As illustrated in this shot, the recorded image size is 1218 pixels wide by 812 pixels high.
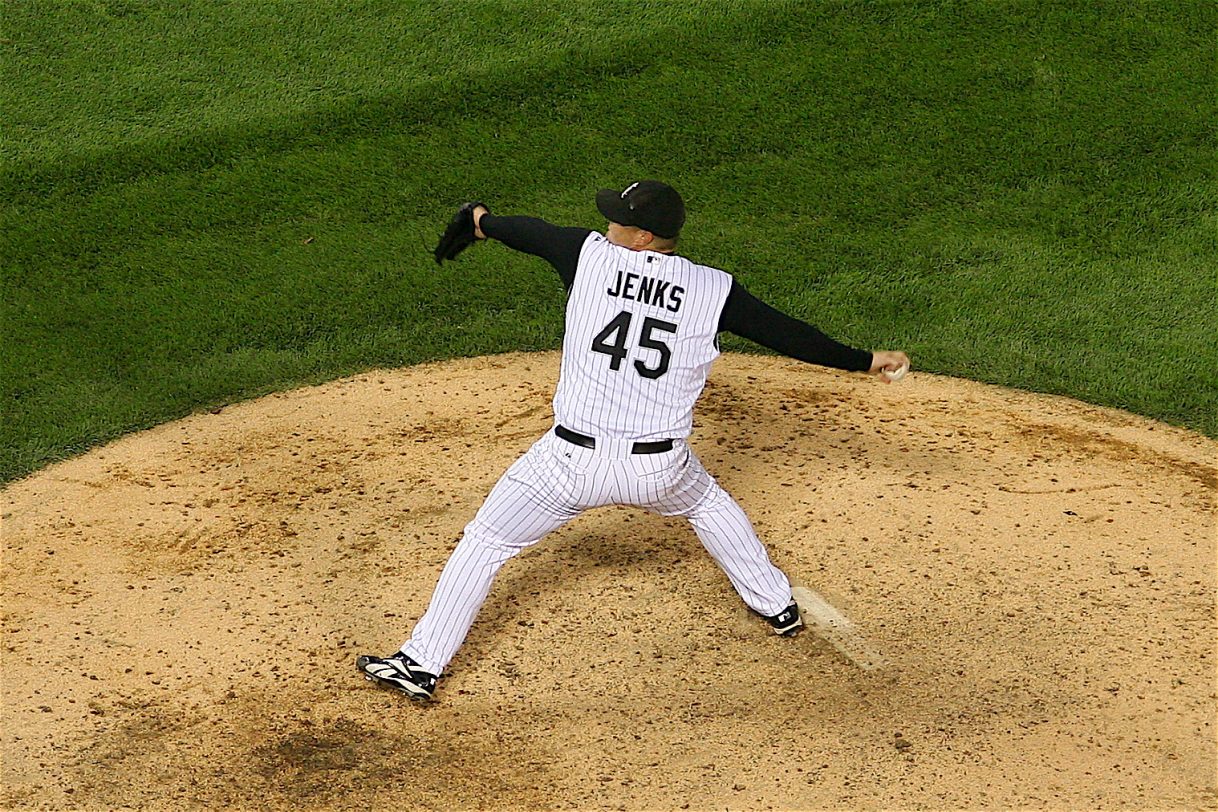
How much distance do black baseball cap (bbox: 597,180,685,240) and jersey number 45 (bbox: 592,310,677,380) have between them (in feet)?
1.02

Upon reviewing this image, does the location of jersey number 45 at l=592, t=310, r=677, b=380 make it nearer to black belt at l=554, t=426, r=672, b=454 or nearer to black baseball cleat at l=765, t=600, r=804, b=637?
black belt at l=554, t=426, r=672, b=454

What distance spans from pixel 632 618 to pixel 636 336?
4.12 ft

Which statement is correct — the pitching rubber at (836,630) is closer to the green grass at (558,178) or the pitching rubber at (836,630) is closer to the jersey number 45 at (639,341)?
the jersey number 45 at (639,341)

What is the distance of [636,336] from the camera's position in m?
5.03

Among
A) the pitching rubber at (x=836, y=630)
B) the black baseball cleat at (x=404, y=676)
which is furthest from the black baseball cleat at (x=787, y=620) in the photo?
the black baseball cleat at (x=404, y=676)

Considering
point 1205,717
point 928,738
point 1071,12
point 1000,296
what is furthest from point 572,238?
point 1071,12

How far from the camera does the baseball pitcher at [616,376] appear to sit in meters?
5.02

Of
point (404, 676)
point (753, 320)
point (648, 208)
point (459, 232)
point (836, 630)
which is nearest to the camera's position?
point (648, 208)

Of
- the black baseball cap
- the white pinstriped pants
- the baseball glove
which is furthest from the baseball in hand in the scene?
the baseball glove

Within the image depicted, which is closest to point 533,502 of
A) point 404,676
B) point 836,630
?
point 404,676

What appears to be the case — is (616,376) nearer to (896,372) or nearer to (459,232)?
(459,232)

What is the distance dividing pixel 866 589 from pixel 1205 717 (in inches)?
52.9

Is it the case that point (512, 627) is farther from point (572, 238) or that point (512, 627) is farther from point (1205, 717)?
point (1205, 717)

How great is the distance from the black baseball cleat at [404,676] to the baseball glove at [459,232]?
1.48 meters
